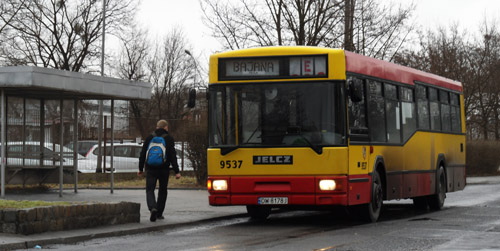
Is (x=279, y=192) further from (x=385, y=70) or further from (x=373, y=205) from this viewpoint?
(x=385, y=70)

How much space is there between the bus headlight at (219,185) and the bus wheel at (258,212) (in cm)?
170

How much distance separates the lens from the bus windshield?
47.5 feet

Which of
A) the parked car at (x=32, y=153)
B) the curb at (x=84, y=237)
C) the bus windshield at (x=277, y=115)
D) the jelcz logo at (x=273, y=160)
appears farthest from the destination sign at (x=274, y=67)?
the parked car at (x=32, y=153)

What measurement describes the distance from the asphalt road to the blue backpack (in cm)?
124

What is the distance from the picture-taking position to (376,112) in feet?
53.1

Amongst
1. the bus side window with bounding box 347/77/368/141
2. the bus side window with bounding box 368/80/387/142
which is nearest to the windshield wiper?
the bus side window with bounding box 347/77/368/141

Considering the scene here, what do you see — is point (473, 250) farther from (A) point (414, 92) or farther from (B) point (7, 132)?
(B) point (7, 132)

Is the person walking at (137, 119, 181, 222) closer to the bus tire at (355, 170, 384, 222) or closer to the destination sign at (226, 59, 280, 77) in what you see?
the destination sign at (226, 59, 280, 77)

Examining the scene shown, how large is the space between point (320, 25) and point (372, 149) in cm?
1461

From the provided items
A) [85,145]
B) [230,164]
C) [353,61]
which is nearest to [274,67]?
[353,61]

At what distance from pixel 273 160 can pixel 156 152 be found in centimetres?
208

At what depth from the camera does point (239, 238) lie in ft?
42.4

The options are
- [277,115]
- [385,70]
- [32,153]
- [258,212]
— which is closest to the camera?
[277,115]

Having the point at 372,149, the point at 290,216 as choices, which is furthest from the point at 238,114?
the point at 290,216
